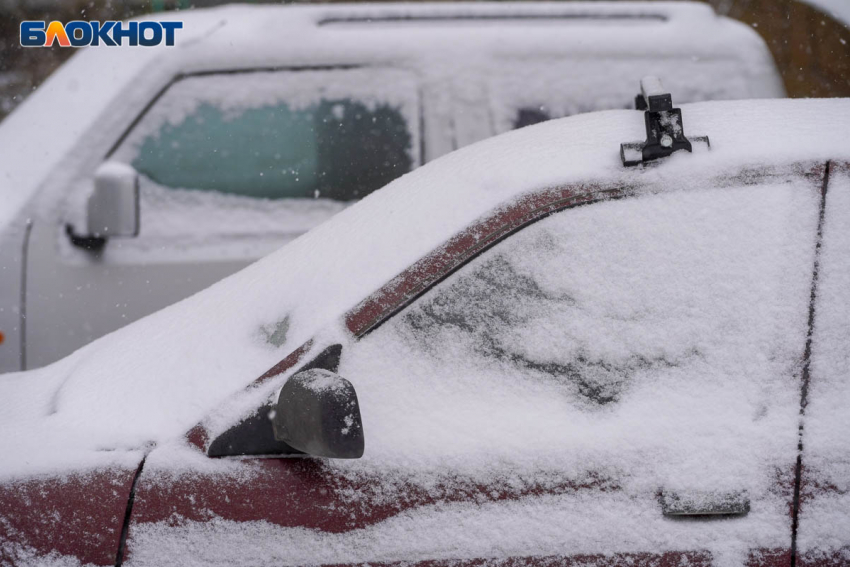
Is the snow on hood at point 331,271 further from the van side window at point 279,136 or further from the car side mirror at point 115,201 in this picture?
the van side window at point 279,136

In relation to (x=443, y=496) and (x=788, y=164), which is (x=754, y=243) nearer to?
(x=788, y=164)

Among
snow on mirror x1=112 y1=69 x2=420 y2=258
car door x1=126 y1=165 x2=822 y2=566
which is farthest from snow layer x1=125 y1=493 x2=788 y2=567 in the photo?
snow on mirror x1=112 y1=69 x2=420 y2=258

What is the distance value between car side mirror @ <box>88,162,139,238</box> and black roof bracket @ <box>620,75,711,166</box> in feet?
6.78

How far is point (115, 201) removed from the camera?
338 centimetres

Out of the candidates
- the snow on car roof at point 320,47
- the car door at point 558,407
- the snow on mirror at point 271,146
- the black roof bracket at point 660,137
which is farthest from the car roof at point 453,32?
the car door at point 558,407

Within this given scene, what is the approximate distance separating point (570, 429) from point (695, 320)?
342mm

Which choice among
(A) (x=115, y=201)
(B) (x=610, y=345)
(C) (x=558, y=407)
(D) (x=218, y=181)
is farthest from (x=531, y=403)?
(D) (x=218, y=181)

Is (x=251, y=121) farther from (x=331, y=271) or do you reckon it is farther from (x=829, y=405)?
(x=829, y=405)

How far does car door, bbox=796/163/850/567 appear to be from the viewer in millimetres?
1754

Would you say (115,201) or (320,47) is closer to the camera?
(115,201)

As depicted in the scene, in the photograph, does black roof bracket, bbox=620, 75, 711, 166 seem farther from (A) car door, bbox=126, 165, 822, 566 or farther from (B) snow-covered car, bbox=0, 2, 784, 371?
(B) snow-covered car, bbox=0, 2, 784, 371

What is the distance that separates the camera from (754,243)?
1887 mm

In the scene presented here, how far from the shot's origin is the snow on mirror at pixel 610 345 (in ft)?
5.99

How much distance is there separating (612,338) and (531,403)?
0.21 m
